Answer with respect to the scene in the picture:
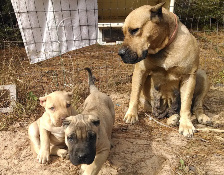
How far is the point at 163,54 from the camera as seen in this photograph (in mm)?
3754

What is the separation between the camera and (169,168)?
10.9 feet

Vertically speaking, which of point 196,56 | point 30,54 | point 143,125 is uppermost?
point 196,56

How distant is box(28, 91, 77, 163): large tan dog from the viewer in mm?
3250

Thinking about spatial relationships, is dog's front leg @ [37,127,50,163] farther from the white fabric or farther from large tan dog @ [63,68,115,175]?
the white fabric

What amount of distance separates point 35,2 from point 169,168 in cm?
422

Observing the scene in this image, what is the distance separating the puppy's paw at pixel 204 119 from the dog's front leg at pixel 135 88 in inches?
44.0

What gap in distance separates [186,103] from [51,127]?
2.16 metres

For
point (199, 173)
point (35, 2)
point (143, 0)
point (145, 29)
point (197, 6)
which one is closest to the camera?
point (199, 173)

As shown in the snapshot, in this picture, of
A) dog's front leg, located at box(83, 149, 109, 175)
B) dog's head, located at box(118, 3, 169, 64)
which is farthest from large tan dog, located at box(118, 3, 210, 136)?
dog's front leg, located at box(83, 149, 109, 175)

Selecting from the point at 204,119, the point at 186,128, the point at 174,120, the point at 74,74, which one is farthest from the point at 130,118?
the point at 74,74

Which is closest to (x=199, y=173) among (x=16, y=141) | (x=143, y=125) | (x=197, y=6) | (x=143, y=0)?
(x=143, y=125)

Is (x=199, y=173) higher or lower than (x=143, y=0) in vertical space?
lower

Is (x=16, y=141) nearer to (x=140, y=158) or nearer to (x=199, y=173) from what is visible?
(x=140, y=158)

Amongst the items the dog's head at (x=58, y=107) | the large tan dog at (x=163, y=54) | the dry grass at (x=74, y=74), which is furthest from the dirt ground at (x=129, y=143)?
the dog's head at (x=58, y=107)
